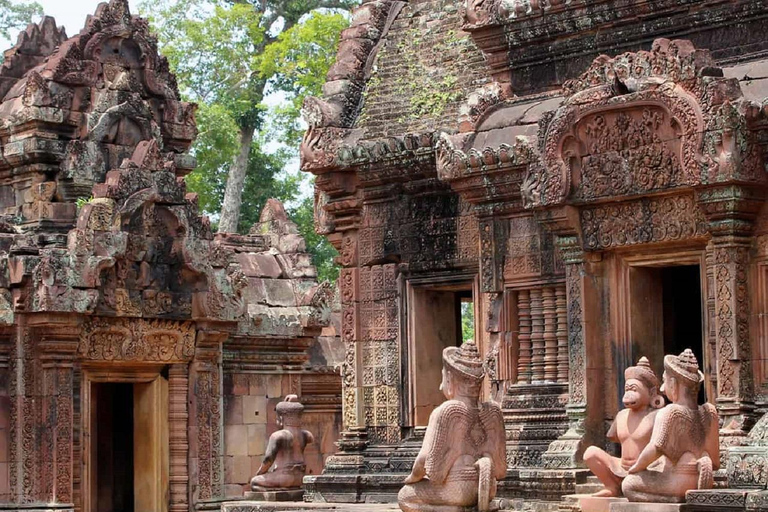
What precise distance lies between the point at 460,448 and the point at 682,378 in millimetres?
1812

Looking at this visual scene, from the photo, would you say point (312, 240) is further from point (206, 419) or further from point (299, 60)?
point (206, 419)

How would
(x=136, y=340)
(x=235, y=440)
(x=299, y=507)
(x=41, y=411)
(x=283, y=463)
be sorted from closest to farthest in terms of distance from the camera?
1. (x=299, y=507)
2. (x=283, y=463)
3. (x=41, y=411)
4. (x=136, y=340)
5. (x=235, y=440)

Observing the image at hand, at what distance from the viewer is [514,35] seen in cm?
1702

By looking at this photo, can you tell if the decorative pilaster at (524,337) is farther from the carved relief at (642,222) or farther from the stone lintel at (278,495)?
the stone lintel at (278,495)

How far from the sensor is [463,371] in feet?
45.0

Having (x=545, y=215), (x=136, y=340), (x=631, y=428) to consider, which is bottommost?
(x=631, y=428)

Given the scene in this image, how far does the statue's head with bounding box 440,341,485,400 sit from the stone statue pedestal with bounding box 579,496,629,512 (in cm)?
114

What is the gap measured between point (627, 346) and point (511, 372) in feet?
4.84

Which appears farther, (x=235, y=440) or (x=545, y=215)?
(x=235, y=440)

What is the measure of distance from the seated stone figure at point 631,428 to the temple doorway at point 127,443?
9.48 m

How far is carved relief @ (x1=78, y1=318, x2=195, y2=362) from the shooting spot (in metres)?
21.6

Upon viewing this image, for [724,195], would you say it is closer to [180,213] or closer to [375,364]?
[375,364]

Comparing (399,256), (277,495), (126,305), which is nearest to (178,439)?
(126,305)

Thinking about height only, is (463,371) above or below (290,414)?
above
